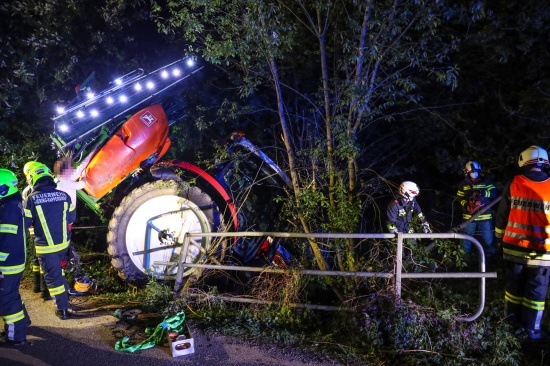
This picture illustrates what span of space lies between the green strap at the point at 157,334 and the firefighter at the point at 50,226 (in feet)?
4.35

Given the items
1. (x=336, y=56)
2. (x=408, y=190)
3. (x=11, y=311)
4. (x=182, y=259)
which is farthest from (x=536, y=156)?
(x=11, y=311)

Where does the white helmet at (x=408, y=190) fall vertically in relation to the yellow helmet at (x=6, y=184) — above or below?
above

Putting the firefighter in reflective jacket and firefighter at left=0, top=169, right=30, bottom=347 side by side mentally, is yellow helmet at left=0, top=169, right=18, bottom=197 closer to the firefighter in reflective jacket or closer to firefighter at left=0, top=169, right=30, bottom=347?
firefighter at left=0, top=169, right=30, bottom=347

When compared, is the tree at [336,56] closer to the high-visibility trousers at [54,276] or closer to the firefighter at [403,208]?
the firefighter at [403,208]

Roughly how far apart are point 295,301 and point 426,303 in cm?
158

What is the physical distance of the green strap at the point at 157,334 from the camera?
467 cm

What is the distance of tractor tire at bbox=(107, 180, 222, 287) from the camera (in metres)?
6.86

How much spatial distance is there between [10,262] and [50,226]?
0.74 metres

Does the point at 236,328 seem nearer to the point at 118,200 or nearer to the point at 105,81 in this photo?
the point at 118,200

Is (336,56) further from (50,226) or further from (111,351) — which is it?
(111,351)

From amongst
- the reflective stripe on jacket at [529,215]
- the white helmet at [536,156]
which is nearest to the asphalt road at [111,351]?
the reflective stripe on jacket at [529,215]

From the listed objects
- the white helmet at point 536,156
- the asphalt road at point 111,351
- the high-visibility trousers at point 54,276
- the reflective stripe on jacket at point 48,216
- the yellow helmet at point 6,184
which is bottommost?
the asphalt road at point 111,351

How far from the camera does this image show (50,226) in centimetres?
541

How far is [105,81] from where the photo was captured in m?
8.74
